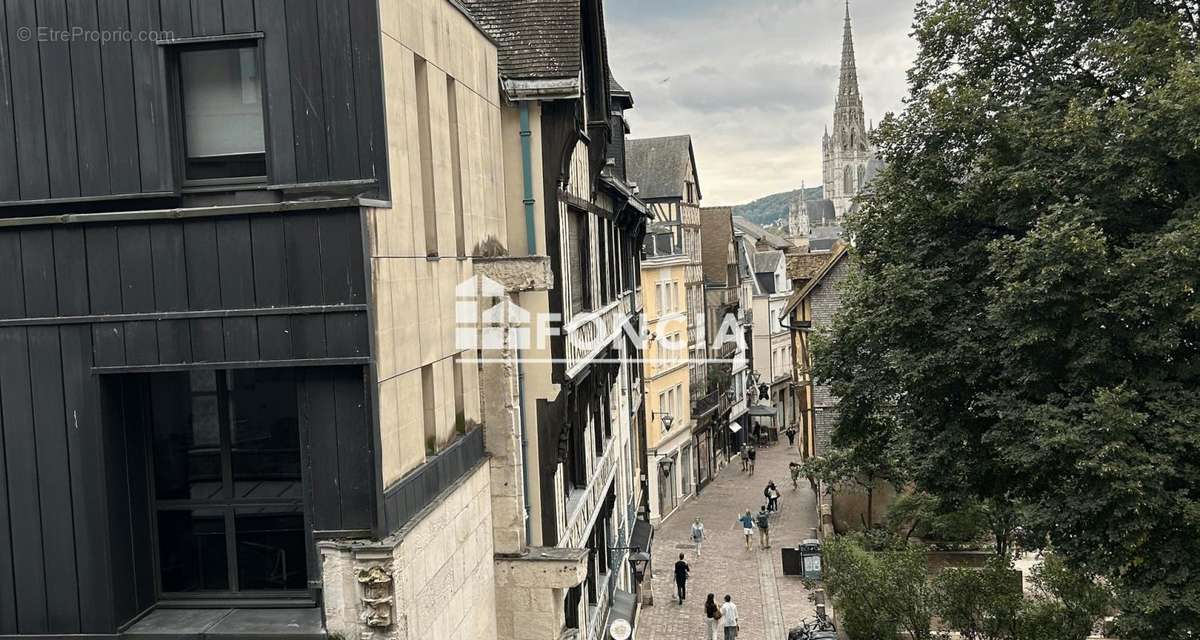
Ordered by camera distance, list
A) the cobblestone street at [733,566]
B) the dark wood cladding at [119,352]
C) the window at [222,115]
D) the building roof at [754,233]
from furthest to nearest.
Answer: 1. the building roof at [754,233]
2. the cobblestone street at [733,566]
3. the window at [222,115]
4. the dark wood cladding at [119,352]

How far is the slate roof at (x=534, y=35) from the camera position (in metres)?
13.4

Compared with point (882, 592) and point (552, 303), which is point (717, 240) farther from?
point (552, 303)

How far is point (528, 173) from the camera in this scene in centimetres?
1361

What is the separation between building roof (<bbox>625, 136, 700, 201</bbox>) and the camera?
165 feet

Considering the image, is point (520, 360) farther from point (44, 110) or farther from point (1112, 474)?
point (1112, 474)

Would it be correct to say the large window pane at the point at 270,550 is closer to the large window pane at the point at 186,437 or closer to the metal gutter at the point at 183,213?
the large window pane at the point at 186,437

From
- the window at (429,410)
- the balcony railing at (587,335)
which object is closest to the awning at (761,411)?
the balcony railing at (587,335)

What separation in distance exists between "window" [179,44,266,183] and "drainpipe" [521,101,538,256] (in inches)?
222

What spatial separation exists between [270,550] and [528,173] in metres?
6.51

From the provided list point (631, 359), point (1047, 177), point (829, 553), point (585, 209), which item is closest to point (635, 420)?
point (631, 359)

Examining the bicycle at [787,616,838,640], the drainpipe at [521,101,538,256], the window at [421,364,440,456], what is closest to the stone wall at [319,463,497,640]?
the window at [421,364,440,456]

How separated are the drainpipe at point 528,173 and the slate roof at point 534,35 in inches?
20.0

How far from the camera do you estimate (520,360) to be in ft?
43.1

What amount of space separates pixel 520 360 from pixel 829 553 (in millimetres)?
12635
